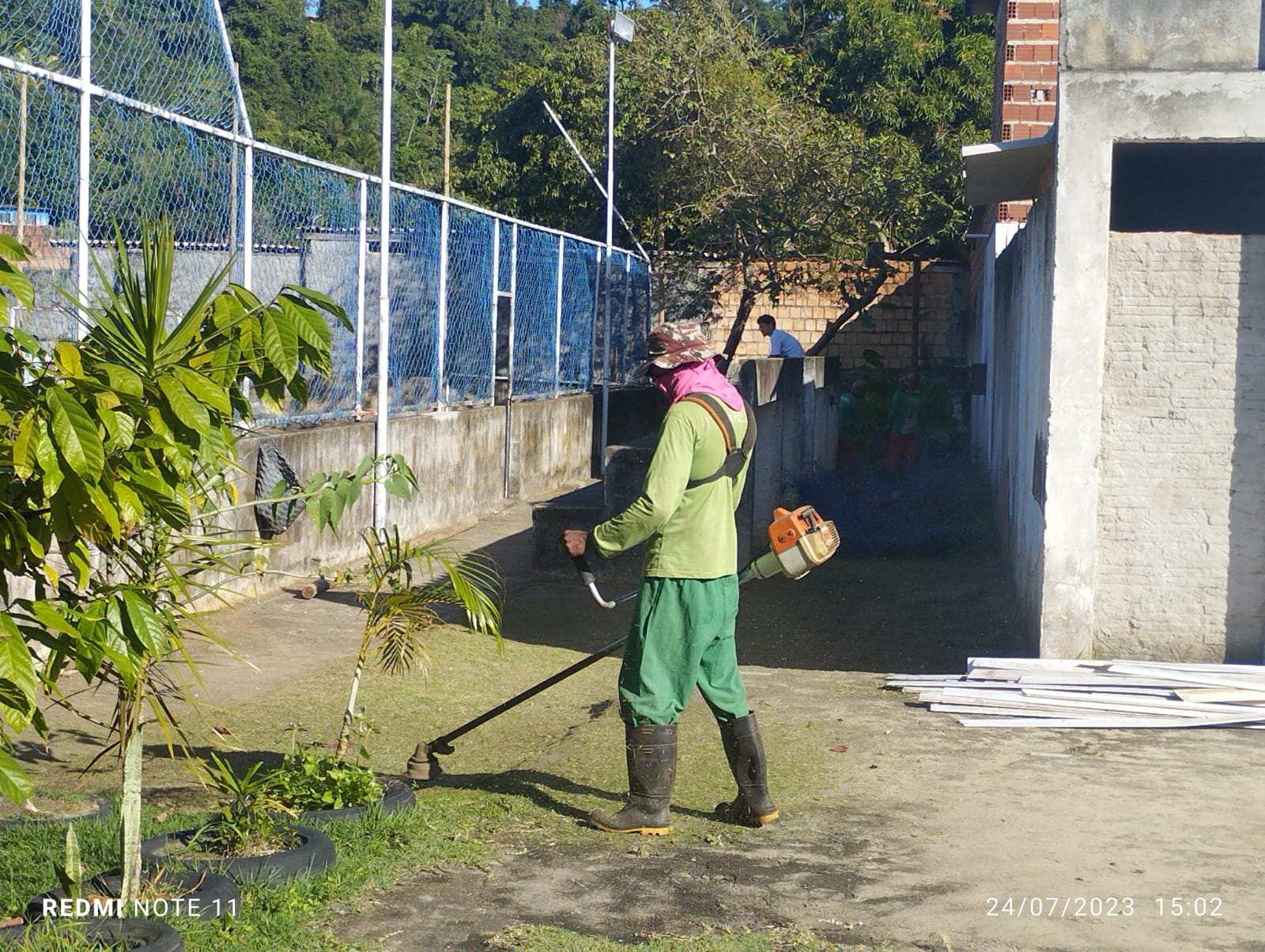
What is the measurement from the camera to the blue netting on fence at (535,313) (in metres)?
15.1

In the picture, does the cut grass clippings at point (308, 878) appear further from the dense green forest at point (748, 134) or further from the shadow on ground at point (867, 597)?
the dense green forest at point (748, 134)

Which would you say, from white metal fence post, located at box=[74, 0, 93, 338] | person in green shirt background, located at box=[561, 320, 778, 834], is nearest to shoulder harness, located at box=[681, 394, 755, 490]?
person in green shirt background, located at box=[561, 320, 778, 834]

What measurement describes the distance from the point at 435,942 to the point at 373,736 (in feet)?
7.66

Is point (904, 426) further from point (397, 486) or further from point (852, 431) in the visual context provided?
point (397, 486)

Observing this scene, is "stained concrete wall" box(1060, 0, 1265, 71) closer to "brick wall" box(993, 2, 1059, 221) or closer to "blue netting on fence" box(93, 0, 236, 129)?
"blue netting on fence" box(93, 0, 236, 129)

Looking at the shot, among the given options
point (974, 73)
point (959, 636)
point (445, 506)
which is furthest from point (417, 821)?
point (974, 73)

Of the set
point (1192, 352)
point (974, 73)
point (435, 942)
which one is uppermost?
point (974, 73)

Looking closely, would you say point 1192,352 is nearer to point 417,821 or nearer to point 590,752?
point 590,752

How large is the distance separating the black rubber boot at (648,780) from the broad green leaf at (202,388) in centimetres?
225

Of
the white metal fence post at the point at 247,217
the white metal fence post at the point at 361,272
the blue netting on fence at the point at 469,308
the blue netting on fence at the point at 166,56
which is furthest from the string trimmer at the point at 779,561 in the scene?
the blue netting on fence at the point at 469,308

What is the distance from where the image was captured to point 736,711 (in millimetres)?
5047

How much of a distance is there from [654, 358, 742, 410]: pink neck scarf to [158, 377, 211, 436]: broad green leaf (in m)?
A: 2.25

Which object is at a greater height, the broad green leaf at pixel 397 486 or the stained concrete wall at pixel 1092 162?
the stained concrete wall at pixel 1092 162

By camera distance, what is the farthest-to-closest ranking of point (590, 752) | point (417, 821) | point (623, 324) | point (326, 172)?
1. point (623, 324)
2. point (326, 172)
3. point (590, 752)
4. point (417, 821)
